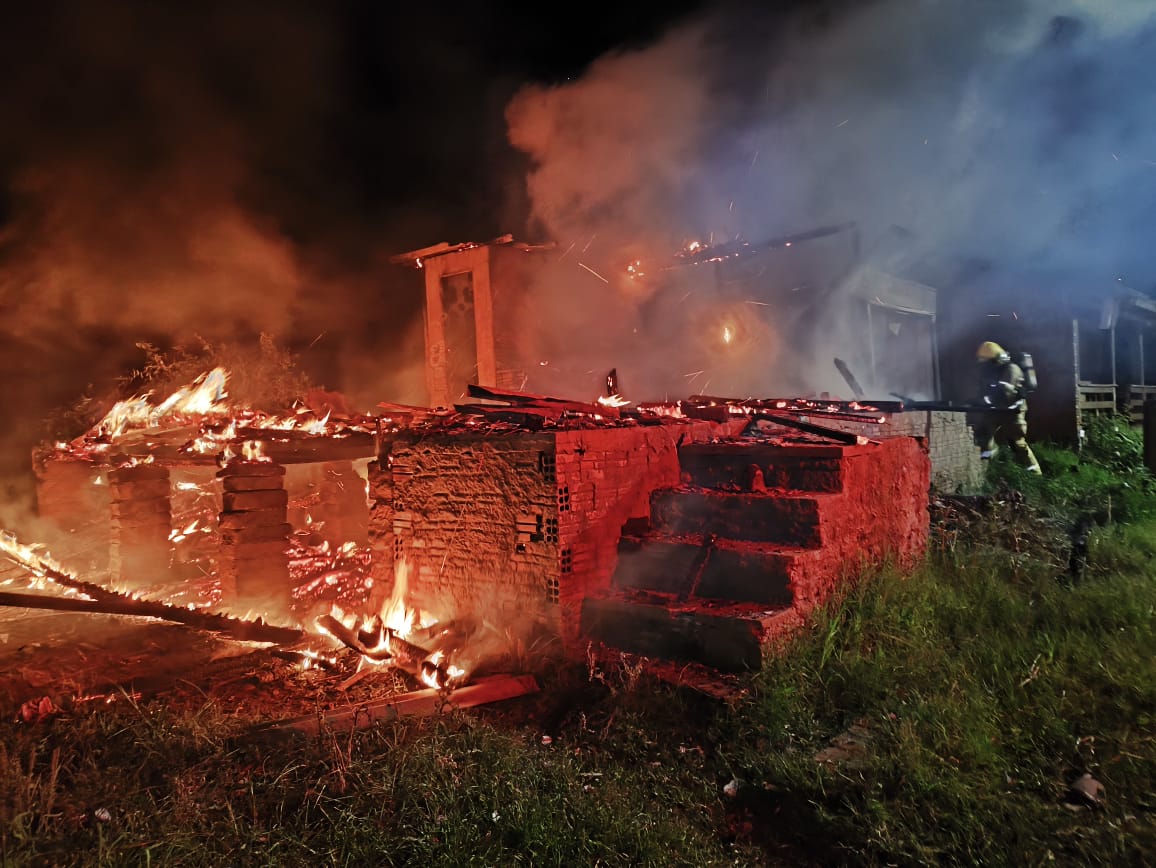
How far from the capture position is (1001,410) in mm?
12750

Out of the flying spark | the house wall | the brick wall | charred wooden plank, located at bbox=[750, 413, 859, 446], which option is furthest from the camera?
the flying spark

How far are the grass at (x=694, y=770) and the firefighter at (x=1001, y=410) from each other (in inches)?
341

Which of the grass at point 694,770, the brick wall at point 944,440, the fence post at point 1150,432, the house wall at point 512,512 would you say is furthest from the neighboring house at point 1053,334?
the house wall at point 512,512

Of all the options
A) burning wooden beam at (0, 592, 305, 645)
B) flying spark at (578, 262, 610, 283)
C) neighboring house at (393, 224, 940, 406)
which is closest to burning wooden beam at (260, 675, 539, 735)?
burning wooden beam at (0, 592, 305, 645)

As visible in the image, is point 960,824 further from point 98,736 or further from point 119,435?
point 119,435

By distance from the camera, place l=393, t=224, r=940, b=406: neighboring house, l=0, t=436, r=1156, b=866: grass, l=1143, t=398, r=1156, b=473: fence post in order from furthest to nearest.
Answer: l=393, t=224, r=940, b=406: neighboring house → l=1143, t=398, r=1156, b=473: fence post → l=0, t=436, r=1156, b=866: grass

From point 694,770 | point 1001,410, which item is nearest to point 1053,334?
point 1001,410

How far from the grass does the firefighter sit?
8662 mm

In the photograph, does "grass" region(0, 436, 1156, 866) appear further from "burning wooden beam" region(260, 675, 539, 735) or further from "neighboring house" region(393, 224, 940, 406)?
"neighboring house" region(393, 224, 940, 406)

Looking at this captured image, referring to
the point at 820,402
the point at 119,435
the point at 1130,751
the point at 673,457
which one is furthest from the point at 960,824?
the point at 119,435

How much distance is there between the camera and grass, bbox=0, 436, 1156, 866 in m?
3.15

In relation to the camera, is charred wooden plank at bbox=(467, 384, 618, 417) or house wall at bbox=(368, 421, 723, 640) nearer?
house wall at bbox=(368, 421, 723, 640)

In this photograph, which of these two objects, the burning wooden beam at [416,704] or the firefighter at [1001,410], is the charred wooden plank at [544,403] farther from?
the firefighter at [1001,410]

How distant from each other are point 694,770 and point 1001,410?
1176 cm
